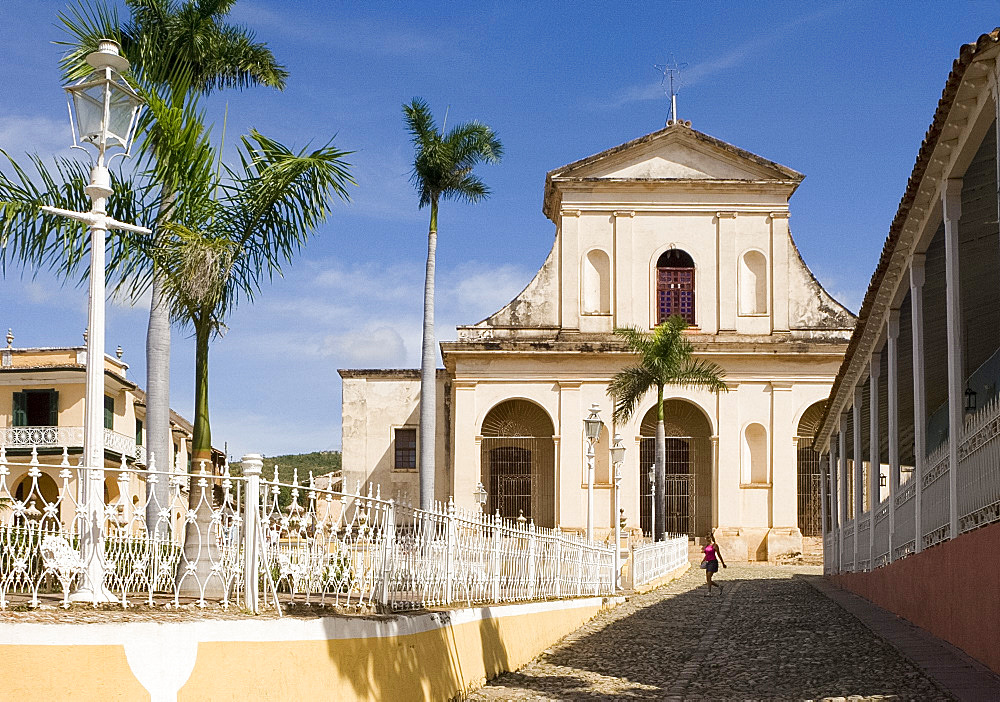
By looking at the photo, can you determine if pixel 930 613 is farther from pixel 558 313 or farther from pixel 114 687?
pixel 558 313

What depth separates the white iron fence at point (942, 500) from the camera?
8.95 metres

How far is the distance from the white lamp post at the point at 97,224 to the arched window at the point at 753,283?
100 ft

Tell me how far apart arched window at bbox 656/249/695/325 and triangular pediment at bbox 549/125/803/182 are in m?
2.55

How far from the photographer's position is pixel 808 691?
9.20 m

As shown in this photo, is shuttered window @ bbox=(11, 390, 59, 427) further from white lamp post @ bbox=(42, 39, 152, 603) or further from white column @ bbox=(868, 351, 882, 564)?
white lamp post @ bbox=(42, 39, 152, 603)

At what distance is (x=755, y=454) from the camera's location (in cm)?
3691

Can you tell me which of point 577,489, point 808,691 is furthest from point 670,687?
point 577,489

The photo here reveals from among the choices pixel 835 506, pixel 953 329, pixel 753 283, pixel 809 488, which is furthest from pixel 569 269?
pixel 953 329

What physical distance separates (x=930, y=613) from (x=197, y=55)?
13498mm

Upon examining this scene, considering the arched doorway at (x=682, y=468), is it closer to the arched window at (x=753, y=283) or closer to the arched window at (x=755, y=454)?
the arched window at (x=755, y=454)

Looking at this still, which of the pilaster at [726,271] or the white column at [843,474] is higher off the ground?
the pilaster at [726,271]

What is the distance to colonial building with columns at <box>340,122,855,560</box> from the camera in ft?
119

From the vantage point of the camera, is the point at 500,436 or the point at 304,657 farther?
the point at 500,436

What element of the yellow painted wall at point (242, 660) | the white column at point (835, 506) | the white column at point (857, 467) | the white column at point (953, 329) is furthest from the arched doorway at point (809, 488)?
the yellow painted wall at point (242, 660)
